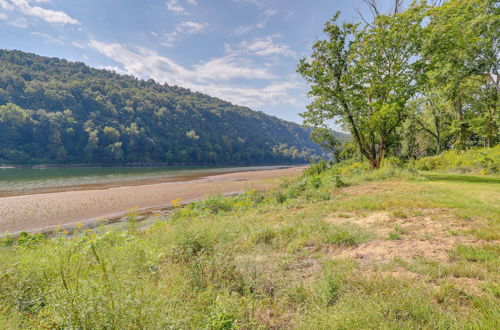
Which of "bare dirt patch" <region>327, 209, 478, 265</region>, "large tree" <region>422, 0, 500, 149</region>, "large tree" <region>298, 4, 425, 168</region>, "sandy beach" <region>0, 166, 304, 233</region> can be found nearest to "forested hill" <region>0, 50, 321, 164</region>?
"sandy beach" <region>0, 166, 304, 233</region>

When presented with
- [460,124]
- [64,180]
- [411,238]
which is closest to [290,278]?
[411,238]

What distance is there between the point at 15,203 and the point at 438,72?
109ft

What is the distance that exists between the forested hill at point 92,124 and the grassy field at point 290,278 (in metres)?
83.1

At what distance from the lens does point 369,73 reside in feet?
54.4

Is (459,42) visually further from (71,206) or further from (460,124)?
(71,206)

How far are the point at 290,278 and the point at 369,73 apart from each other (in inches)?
684

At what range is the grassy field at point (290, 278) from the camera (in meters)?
2.69

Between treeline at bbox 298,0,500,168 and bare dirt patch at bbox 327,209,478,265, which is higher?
treeline at bbox 298,0,500,168

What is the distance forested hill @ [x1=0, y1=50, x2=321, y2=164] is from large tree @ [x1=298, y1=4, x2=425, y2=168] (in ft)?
254

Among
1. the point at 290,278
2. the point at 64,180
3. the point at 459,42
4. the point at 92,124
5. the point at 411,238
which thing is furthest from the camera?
the point at 92,124

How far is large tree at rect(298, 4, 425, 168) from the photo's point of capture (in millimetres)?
14852

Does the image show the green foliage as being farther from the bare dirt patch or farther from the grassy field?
the bare dirt patch

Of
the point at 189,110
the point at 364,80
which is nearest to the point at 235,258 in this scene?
the point at 364,80

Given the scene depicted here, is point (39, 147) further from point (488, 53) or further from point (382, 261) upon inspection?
point (488, 53)
